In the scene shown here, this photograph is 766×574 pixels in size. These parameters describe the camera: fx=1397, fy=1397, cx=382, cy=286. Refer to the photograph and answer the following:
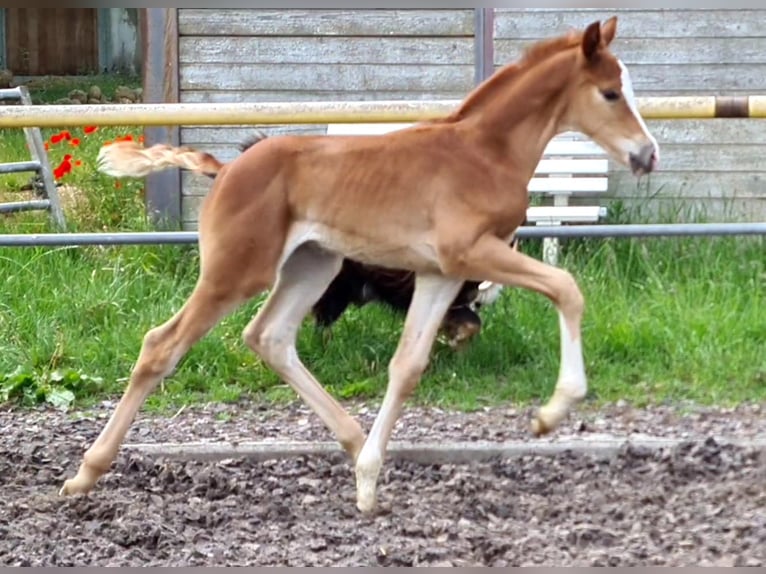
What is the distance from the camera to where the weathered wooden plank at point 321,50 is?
9.44m

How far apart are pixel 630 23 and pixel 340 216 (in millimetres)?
4956

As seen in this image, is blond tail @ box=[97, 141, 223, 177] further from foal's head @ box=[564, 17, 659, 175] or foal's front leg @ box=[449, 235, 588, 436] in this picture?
foal's head @ box=[564, 17, 659, 175]

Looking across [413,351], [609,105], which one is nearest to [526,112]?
[609,105]

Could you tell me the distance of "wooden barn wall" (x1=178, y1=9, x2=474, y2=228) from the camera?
9430mm

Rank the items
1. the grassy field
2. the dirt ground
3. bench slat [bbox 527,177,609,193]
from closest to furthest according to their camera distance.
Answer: the dirt ground, the grassy field, bench slat [bbox 527,177,609,193]

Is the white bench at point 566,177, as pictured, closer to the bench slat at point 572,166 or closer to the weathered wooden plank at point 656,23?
the bench slat at point 572,166

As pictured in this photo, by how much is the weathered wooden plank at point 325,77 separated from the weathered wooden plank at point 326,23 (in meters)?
0.22

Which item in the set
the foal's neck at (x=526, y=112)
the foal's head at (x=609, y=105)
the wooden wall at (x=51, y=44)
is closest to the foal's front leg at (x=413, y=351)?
the foal's neck at (x=526, y=112)

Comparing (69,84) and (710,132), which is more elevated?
(710,132)

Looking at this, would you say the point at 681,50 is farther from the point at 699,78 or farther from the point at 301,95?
the point at 301,95

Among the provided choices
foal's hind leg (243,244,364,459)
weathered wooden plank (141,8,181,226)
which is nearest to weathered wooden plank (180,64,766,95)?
weathered wooden plank (141,8,181,226)

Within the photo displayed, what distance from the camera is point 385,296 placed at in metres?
6.54

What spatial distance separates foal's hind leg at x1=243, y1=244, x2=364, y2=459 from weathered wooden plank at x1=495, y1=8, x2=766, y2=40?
4.39 m

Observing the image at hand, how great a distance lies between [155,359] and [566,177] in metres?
4.33
